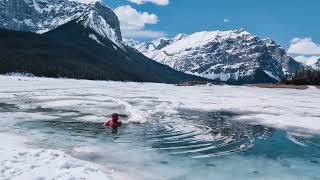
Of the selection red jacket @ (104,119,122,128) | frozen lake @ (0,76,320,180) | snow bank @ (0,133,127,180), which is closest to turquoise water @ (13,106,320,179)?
frozen lake @ (0,76,320,180)

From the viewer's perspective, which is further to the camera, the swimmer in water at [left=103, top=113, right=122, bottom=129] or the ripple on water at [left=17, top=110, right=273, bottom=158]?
the swimmer in water at [left=103, top=113, right=122, bottom=129]

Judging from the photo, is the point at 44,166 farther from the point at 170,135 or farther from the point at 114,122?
the point at 114,122

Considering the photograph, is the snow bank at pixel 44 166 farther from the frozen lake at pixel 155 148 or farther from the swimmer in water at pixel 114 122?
the swimmer in water at pixel 114 122

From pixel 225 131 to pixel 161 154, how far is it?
334 inches

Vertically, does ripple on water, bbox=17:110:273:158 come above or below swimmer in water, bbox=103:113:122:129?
below

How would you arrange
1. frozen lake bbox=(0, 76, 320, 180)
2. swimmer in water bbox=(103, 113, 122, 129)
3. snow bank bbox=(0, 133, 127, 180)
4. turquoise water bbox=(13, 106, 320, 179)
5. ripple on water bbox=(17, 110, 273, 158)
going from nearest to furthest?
snow bank bbox=(0, 133, 127, 180) < frozen lake bbox=(0, 76, 320, 180) < turquoise water bbox=(13, 106, 320, 179) < ripple on water bbox=(17, 110, 273, 158) < swimmer in water bbox=(103, 113, 122, 129)

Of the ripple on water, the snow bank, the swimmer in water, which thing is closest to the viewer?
the snow bank

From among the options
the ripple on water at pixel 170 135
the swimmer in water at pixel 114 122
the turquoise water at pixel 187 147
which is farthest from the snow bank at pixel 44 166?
the swimmer in water at pixel 114 122

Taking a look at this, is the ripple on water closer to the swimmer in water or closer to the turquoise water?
the turquoise water

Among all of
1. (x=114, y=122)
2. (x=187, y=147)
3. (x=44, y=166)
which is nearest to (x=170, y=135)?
(x=187, y=147)

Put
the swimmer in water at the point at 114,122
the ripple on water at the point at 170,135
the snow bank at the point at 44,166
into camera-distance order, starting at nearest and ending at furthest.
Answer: the snow bank at the point at 44,166
the ripple on water at the point at 170,135
the swimmer in water at the point at 114,122

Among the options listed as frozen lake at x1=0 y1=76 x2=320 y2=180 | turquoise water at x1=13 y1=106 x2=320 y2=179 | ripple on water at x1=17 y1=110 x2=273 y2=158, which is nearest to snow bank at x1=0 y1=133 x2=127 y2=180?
frozen lake at x1=0 y1=76 x2=320 y2=180

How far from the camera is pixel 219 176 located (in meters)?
15.0

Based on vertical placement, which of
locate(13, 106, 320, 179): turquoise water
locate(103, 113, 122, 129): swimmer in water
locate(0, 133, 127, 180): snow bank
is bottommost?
locate(13, 106, 320, 179): turquoise water
